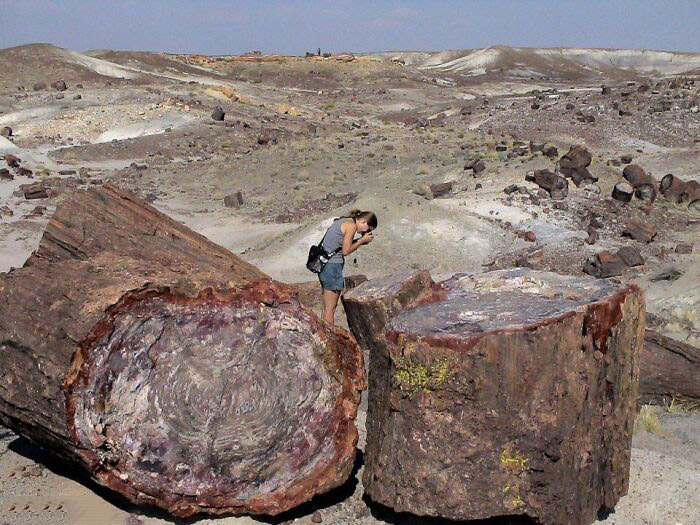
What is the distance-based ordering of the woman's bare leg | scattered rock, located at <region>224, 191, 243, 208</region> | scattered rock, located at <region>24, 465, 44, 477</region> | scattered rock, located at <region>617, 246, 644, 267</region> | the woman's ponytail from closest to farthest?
scattered rock, located at <region>24, 465, 44, 477</region>, the woman's ponytail, the woman's bare leg, scattered rock, located at <region>617, 246, 644, 267</region>, scattered rock, located at <region>224, 191, 243, 208</region>

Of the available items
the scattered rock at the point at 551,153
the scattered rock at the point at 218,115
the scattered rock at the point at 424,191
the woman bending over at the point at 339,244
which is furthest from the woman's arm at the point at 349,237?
the scattered rock at the point at 218,115

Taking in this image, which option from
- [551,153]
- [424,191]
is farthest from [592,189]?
[424,191]

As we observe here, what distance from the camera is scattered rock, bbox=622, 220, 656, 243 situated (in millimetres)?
13133

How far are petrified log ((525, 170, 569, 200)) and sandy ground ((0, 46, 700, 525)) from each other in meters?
0.21

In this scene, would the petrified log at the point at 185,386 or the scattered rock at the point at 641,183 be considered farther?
Answer: the scattered rock at the point at 641,183

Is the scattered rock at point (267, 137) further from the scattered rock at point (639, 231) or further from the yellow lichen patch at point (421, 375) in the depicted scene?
the yellow lichen patch at point (421, 375)

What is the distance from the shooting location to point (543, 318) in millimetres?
3887

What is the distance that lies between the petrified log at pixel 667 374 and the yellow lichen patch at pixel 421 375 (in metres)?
3.21

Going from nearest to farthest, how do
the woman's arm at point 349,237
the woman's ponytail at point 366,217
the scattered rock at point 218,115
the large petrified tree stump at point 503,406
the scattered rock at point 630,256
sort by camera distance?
the large petrified tree stump at point 503,406, the woman's arm at point 349,237, the woman's ponytail at point 366,217, the scattered rock at point 630,256, the scattered rock at point 218,115

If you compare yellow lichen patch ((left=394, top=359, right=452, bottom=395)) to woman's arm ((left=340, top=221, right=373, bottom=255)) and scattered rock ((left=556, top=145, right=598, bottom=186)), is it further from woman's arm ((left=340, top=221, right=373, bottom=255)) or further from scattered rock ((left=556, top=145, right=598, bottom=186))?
scattered rock ((left=556, top=145, right=598, bottom=186))

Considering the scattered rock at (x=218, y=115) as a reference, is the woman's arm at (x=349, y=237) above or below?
above

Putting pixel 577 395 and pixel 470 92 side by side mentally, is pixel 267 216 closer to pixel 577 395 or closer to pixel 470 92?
pixel 577 395

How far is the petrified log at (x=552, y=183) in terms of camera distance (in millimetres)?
14875

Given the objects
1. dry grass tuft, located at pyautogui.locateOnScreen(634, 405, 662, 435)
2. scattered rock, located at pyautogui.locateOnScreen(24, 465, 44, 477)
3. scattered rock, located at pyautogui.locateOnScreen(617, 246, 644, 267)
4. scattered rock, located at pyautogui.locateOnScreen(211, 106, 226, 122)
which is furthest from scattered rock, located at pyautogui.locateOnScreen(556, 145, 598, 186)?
scattered rock, located at pyautogui.locateOnScreen(211, 106, 226, 122)
